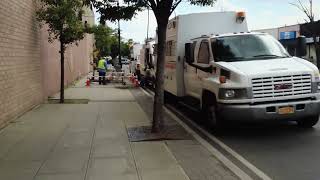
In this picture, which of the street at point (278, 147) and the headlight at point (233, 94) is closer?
the street at point (278, 147)

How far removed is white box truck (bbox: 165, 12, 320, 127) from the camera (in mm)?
9953

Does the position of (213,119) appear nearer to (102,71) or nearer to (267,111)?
→ (267,111)

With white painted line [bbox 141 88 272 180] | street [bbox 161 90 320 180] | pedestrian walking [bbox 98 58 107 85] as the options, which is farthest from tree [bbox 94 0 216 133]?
pedestrian walking [bbox 98 58 107 85]

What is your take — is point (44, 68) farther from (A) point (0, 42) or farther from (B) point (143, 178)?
(B) point (143, 178)

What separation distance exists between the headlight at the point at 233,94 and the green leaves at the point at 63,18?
24.1ft

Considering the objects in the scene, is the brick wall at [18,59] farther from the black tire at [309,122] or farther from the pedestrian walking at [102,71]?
the pedestrian walking at [102,71]

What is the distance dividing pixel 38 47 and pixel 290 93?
31.1 ft

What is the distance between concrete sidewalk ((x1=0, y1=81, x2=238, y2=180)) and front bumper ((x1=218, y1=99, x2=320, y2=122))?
0.98m

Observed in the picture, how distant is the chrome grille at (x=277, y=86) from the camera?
9.96m

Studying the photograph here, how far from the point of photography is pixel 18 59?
44.0 feet

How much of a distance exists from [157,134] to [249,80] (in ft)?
7.38

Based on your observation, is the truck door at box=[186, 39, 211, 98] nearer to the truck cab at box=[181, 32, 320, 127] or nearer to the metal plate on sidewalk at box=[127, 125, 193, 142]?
the truck cab at box=[181, 32, 320, 127]

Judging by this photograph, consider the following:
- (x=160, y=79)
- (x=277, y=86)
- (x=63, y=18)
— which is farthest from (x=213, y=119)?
(x=63, y=18)

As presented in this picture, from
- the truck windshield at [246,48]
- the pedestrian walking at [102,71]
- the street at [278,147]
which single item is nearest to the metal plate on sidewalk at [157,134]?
the street at [278,147]
